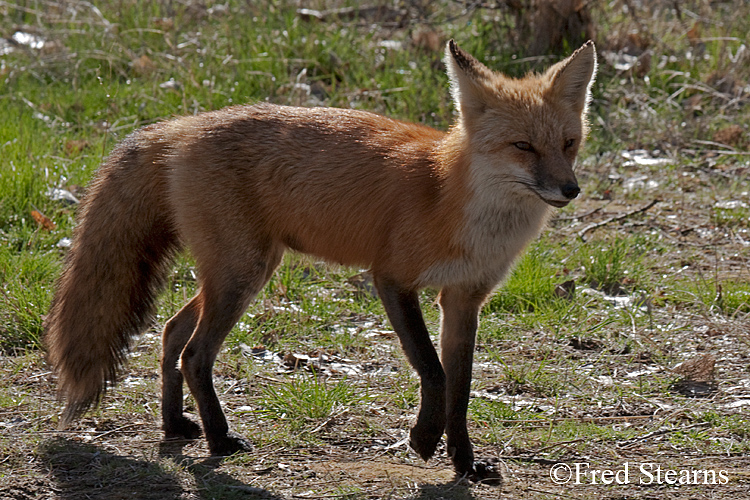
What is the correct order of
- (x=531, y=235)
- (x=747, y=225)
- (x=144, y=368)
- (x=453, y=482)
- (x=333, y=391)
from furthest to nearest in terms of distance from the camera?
(x=747, y=225) → (x=144, y=368) → (x=333, y=391) → (x=531, y=235) → (x=453, y=482)

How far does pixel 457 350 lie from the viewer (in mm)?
3893

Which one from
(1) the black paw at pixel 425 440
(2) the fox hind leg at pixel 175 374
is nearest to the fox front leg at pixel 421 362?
(1) the black paw at pixel 425 440

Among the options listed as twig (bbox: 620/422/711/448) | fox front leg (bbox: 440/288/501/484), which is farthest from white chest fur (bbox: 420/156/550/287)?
twig (bbox: 620/422/711/448)

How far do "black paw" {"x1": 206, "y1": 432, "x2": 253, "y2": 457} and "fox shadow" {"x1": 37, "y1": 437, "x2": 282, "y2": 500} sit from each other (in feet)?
0.19

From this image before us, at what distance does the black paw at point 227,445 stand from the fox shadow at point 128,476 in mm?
59

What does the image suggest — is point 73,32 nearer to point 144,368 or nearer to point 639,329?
point 144,368

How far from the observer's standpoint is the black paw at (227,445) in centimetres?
378

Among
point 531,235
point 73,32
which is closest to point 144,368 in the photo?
point 531,235

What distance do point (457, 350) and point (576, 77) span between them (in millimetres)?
1359

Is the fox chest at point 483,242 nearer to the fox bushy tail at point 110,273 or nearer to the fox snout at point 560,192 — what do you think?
the fox snout at point 560,192

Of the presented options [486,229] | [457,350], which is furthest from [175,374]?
[486,229]

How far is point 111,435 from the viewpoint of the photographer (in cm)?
396

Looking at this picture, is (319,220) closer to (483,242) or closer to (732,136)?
(483,242)

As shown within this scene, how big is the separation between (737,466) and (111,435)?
2796 millimetres
